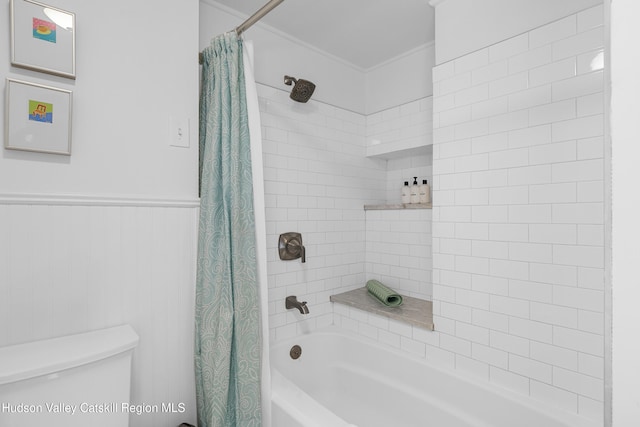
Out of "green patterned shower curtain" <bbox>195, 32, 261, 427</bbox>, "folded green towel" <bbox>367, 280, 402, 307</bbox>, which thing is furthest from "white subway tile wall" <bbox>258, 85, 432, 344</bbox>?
"green patterned shower curtain" <bbox>195, 32, 261, 427</bbox>

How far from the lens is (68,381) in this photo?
1025 mm

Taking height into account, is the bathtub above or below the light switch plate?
below

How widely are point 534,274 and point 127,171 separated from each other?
6.10 feet

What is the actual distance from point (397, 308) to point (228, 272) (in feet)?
3.88

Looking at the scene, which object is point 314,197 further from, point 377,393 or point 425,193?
point 377,393

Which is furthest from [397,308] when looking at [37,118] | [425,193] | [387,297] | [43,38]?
[43,38]

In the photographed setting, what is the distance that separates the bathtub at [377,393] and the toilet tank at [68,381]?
2.14ft

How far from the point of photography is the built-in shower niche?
7.07 ft

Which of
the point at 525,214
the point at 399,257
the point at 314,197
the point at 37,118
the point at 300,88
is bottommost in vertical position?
the point at 399,257

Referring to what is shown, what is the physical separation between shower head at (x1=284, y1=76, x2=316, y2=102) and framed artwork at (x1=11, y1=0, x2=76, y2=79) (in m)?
1.10

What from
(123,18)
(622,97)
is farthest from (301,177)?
(622,97)

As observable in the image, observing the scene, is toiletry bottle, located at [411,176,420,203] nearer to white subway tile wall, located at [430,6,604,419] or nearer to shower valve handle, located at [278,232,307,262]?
white subway tile wall, located at [430,6,604,419]

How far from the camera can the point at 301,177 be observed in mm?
2215

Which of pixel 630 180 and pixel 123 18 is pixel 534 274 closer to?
pixel 630 180
